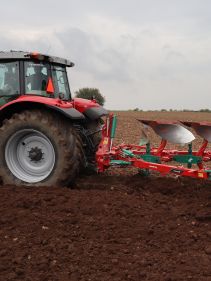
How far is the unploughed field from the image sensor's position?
377cm

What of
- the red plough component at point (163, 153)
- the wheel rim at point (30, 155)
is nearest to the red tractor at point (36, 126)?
the wheel rim at point (30, 155)

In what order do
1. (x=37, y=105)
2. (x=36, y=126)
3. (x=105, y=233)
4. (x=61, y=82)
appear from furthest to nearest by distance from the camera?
(x=61, y=82)
(x=37, y=105)
(x=36, y=126)
(x=105, y=233)

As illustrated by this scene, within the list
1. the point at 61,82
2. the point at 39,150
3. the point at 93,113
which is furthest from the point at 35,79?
the point at 93,113

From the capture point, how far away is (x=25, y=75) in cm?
651

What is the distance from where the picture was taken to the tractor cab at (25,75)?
6.50m

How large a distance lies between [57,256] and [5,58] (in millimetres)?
3418

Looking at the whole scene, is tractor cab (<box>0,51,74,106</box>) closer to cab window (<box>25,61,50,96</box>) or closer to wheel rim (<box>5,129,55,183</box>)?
cab window (<box>25,61,50,96</box>)

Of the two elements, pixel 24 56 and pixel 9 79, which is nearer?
pixel 24 56

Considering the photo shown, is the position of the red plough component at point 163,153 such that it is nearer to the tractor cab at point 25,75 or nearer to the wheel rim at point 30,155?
the wheel rim at point 30,155

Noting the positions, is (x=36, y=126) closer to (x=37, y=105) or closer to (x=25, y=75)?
(x=37, y=105)

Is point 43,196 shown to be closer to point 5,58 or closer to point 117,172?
point 5,58

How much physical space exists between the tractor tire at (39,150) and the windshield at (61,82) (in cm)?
69

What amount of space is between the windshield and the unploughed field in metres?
1.46

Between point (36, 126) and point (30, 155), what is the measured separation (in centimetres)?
44
